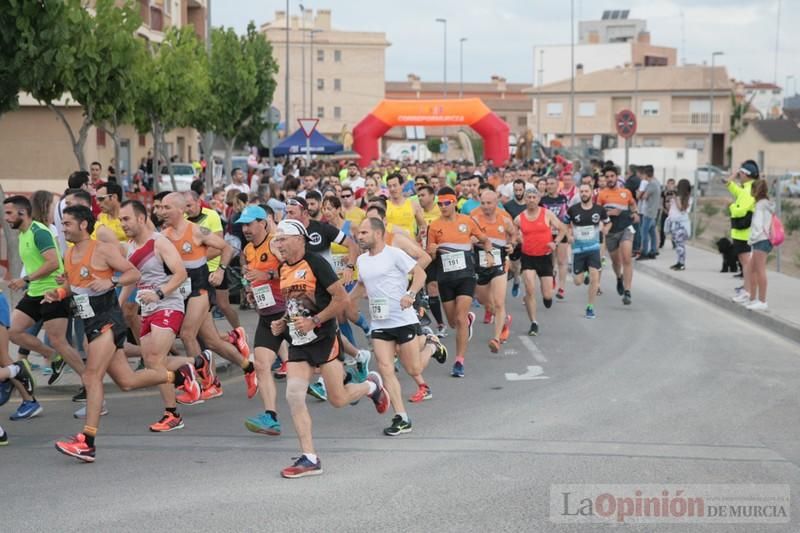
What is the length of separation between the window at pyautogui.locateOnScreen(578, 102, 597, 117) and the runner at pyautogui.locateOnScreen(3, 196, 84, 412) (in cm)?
8325

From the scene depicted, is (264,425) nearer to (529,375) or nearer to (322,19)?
(529,375)

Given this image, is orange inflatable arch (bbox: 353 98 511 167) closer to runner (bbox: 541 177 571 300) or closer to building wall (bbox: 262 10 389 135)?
runner (bbox: 541 177 571 300)

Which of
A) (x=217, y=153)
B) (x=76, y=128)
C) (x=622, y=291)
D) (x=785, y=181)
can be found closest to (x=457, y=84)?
(x=217, y=153)

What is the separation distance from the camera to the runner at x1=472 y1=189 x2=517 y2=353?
1332 centimetres

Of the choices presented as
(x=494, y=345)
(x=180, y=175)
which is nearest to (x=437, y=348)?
(x=494, y=345)

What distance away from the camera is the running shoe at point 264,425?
8844 millimetres

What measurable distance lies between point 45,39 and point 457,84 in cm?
12410

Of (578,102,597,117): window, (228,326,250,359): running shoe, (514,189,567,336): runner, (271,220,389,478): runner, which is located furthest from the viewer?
(578,102,597,117): window

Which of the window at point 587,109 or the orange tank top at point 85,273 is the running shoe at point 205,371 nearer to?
the orange tank top at point 85,273

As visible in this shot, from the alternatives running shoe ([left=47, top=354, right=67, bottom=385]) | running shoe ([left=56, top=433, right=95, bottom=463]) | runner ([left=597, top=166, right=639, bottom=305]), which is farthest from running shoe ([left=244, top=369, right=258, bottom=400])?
runner ([left=597, top=166, right=639, bottom=305])

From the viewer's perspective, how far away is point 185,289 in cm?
1022

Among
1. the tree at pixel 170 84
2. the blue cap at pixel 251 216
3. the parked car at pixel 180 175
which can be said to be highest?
the tree at pixel 170 84

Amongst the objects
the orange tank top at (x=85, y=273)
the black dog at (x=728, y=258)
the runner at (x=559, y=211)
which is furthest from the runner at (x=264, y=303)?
the black dog at (x=728, y=258)

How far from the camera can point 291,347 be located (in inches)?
324
